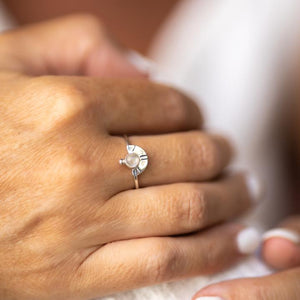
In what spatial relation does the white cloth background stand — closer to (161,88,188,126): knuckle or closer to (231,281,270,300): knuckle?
(161,88,188,126): knuckle

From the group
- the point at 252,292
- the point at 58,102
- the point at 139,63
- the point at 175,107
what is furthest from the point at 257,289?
the point at 139,63

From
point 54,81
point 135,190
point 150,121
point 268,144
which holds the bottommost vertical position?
point 268,144

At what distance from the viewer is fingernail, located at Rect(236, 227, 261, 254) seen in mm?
868

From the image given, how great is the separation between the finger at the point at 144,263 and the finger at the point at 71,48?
50cm

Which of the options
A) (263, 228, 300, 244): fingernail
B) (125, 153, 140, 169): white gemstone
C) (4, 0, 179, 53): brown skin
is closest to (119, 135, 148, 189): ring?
(125, 153, 140, 169): white gemstone

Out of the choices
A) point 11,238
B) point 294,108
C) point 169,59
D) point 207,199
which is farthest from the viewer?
point 169,59

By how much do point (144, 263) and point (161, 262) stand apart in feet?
0.11

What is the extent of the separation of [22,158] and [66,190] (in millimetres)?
103

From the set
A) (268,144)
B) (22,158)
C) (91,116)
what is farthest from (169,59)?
(22,158)

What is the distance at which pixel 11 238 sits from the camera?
27.2 inches

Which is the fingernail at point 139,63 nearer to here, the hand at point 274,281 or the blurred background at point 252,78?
the blurred background at point 252,78

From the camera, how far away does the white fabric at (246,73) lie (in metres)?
1.35

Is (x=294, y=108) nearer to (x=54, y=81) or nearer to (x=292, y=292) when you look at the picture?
(x=292, y=292)

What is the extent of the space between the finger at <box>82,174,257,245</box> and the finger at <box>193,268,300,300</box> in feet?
0.43
